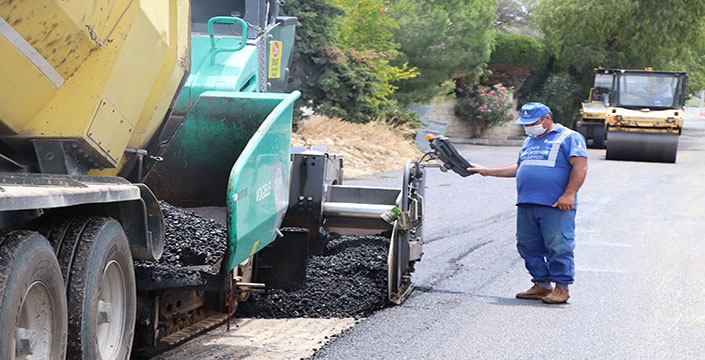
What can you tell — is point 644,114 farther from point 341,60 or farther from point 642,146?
point 341,60

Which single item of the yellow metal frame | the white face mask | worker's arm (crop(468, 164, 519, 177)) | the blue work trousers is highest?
the yellow metal frame

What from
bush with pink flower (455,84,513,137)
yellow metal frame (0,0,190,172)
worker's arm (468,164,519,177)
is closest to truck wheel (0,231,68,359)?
yellow metal frame (0,0,190,172)

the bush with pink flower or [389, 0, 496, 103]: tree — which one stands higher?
[389, 0, 496, 103]: tree

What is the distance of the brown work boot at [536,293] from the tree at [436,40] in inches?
823

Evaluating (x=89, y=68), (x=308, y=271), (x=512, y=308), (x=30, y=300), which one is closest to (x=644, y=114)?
(x=512, y=308)

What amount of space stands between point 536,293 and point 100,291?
3899 mm

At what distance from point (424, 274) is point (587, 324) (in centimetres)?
195

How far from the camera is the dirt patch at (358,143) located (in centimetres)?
1842

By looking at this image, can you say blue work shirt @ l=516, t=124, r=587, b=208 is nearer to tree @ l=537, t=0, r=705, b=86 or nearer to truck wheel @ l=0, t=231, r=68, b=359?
truck wheel @ l=0, t=231, r=68, b=359

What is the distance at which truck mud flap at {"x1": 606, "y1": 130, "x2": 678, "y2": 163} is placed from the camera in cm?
2405

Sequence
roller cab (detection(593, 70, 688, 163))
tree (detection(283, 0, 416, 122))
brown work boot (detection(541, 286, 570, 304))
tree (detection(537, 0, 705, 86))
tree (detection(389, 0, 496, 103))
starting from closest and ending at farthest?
brown work boot (detection(541, 286, 570, 304)), tree (detection(283, 0, 416, 122)), roller cab (detection(593, 70, 688, 163)), tree (detection(389, 0, 496, 103)), tree (detection(537, 0, 705, 86))

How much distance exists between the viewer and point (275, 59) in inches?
297

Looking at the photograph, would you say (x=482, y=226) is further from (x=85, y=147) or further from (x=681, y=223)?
(x=85, y=147)

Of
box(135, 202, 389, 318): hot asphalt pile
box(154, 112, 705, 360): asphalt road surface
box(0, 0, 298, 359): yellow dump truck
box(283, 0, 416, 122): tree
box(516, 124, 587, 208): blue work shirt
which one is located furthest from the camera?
box(283, 0, 416, 122): tree
